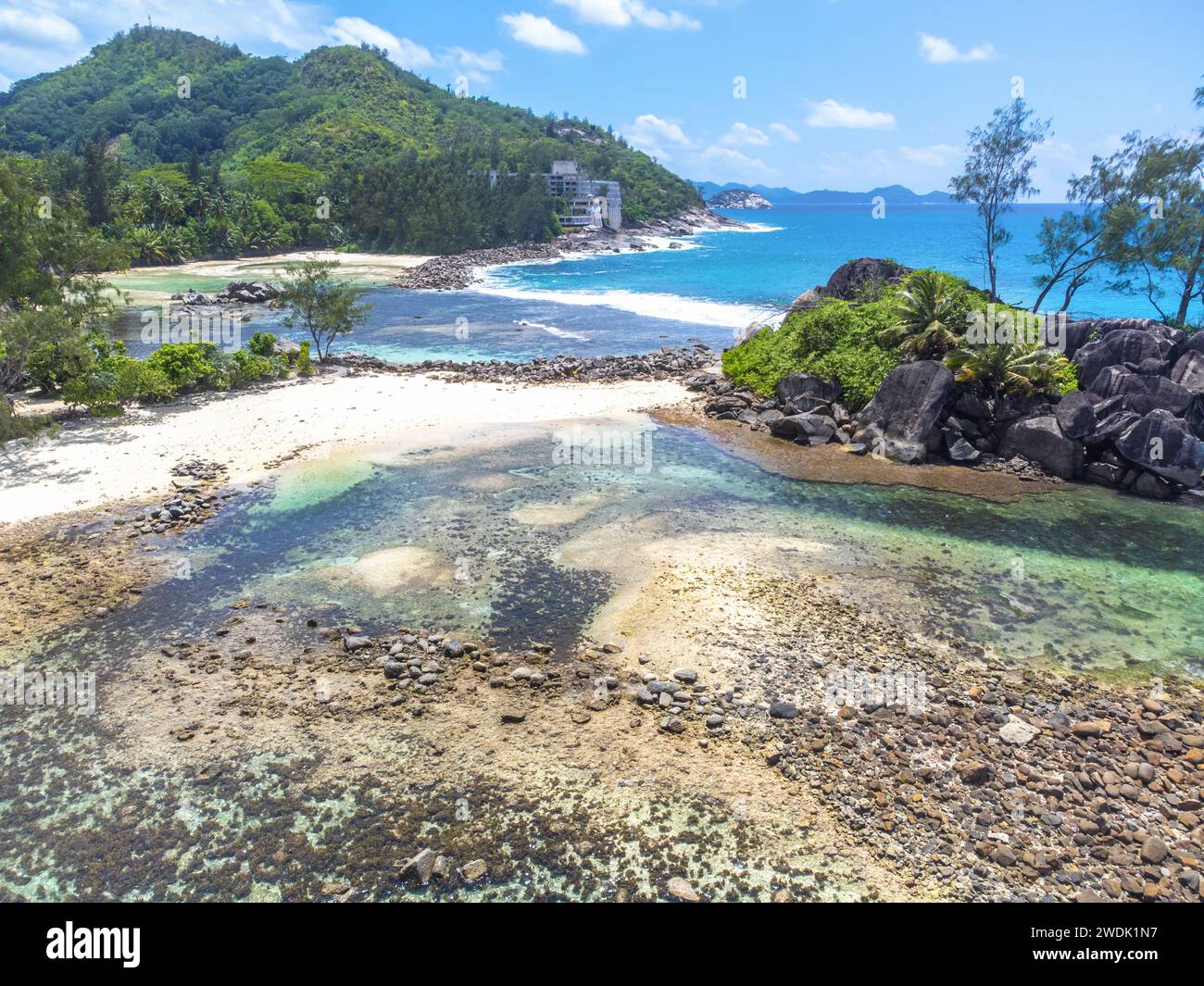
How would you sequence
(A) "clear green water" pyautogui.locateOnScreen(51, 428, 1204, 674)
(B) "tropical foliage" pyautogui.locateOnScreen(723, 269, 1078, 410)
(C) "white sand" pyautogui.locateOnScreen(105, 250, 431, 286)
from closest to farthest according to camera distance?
(A) "clear green water" pyautogui.locateOnScreen(51, 428, 1204, 674), (B) "tropical foliage" pyautogui.locateOnScreen(723, 269, 1078, 410), (C) "white sand" pyautogui.locateOnScreen(105, 250, 431, 286)

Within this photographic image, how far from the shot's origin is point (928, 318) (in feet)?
86.2

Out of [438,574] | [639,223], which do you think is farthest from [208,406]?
[639,223]

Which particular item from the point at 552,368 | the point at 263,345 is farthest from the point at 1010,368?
the point at 263,345

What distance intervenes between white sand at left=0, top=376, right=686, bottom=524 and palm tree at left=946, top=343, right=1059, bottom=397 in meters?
11.1

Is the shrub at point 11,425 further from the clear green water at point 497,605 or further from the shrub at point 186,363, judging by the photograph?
the shrub at point 186,363

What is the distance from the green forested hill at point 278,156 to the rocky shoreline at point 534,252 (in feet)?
15.2

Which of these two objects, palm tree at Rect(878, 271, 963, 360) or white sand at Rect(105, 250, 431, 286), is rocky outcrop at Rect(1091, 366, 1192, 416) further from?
white sand at Rect(105, 250, 431, 286)

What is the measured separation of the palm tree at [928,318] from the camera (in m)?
25.7

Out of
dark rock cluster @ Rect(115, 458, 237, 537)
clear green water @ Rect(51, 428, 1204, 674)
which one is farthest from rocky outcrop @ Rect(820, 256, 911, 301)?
dark rock cluster @ Rect(115, 458, 237, 537)

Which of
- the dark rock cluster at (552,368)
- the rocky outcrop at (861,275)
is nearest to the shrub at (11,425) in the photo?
the dark rock cluster at (552,368)

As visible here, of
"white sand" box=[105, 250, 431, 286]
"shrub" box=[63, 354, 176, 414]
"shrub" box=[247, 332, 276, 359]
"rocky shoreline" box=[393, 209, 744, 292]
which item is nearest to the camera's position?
"shrub" box=[63, 354, 176, 414]

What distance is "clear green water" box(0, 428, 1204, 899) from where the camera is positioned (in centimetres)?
879

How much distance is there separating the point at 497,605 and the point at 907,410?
53.7 ft
